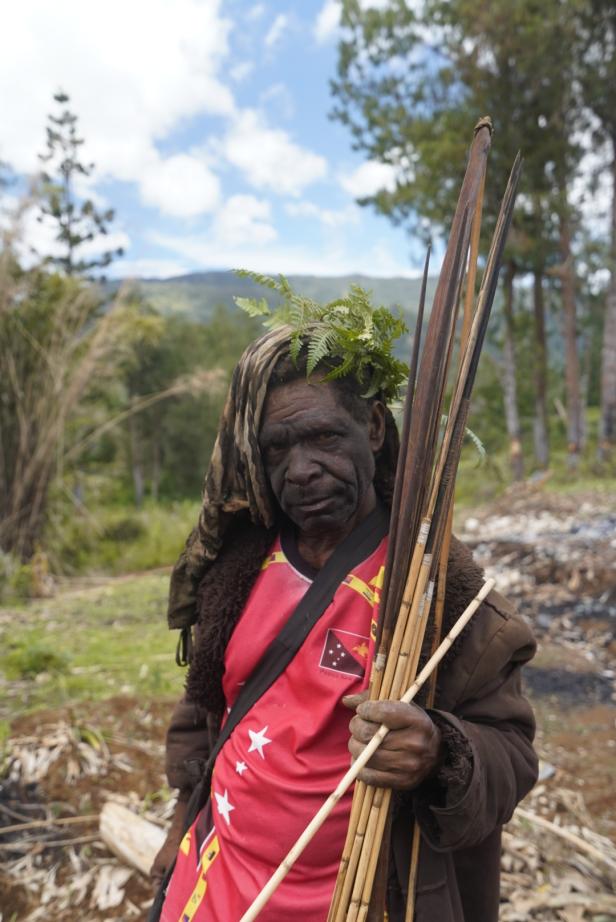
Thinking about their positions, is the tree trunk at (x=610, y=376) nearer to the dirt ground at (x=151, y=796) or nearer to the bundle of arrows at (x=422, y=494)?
the dirt ground at (x=151, y=796)

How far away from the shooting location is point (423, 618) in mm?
1184

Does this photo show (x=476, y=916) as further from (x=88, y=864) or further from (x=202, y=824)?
(x=88, y=864)

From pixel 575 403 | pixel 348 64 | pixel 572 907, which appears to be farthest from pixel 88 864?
pixel 348 64

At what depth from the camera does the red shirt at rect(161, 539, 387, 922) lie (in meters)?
1.32

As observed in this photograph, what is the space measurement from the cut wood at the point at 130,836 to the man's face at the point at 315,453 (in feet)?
6.74

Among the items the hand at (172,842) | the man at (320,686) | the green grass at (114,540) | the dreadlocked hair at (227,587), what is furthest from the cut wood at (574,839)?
the green grass at (114,540)

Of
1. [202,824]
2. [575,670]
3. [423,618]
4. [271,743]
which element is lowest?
[575,670]

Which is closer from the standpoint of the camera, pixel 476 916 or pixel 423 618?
pixel 423 618

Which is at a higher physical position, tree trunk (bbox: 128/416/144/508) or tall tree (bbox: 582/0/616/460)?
tall tree (bbox: 582/0/616/460)

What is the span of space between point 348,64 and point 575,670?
13.0 metres

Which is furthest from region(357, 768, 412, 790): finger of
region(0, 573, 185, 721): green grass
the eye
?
region(0, 573, 185, 721): green grass

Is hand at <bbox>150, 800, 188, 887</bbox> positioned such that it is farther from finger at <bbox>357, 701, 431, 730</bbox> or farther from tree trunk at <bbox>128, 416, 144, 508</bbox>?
tree trunk at <bbox>128, 416, 144, 508</bbox>

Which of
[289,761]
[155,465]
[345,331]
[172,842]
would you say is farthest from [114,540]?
[155,465]

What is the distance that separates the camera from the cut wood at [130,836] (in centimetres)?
272
